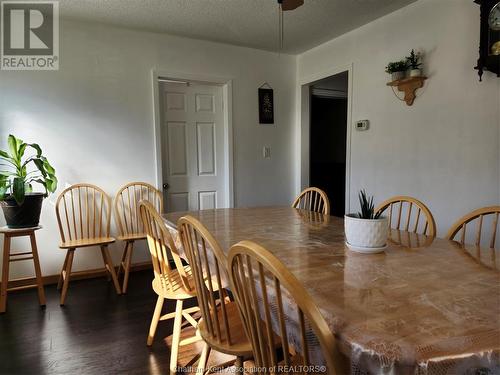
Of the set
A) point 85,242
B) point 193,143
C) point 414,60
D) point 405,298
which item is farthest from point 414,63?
point 85,242

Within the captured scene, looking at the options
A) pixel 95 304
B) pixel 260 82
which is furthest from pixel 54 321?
pixel 260 82

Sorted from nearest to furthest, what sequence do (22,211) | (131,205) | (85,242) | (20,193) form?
(20,193) < (22,211) < (85,242) < (131,205)

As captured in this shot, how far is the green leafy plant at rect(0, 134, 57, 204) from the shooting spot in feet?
8.00

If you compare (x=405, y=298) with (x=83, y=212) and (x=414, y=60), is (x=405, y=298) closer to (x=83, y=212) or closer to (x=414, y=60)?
(x=414, y=60)

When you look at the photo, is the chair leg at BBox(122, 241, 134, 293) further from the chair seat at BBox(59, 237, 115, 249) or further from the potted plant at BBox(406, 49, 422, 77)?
the potted plant at BBox(406, 49, 422, 77)

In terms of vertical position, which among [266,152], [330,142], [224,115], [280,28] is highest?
[280,28]

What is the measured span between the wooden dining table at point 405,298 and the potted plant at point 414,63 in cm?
160

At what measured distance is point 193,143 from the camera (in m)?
3.68

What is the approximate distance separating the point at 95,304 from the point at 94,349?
0.70 m

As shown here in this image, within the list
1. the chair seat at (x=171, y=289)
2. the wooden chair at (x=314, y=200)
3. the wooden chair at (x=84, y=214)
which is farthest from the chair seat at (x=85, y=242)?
the wooden chair at (x=314, y=200)

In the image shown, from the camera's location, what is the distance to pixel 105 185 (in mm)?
3225

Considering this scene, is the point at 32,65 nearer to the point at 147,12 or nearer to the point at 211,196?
the point at 147,12

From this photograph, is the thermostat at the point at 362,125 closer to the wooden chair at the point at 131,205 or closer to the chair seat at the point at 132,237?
the wooden chair at the point at 131,205

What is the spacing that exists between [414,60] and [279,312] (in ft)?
8.50
